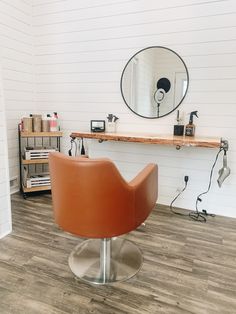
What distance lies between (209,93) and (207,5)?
0.85 m

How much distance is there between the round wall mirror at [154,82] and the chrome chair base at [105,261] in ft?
4.98

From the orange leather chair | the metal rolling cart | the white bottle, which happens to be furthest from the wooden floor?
the white bottle

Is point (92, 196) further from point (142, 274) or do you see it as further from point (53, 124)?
point (53, 124)

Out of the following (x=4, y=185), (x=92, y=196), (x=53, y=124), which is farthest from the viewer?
(x=53, y=124)

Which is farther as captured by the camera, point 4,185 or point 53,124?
point 53,124

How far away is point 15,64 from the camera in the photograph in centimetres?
307

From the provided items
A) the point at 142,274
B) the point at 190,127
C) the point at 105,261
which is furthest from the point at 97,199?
the point at 190,127

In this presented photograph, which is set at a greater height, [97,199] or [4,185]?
[97,199]

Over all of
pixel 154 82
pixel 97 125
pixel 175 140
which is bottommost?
pixel 175 140

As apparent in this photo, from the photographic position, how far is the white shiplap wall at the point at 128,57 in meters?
2.49

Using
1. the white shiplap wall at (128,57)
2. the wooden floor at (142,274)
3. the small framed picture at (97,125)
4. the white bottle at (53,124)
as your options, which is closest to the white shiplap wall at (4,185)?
the wooden floor at (142,274)

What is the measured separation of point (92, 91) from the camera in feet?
10.2

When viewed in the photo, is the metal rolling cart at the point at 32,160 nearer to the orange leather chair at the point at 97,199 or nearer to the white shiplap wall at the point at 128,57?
the white shiplap wall at the point at 128,57

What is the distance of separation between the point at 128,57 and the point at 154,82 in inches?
16.9
